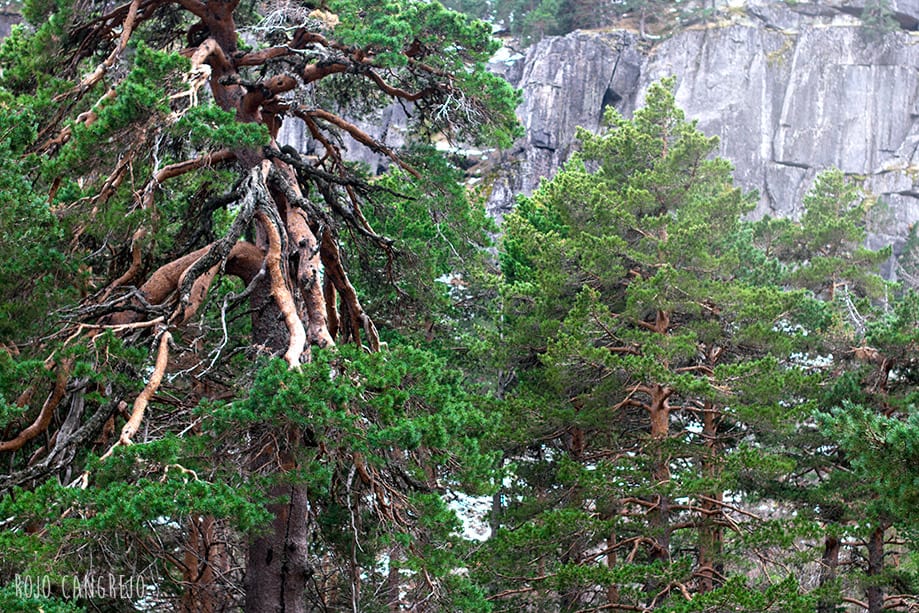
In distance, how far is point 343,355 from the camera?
5.46m

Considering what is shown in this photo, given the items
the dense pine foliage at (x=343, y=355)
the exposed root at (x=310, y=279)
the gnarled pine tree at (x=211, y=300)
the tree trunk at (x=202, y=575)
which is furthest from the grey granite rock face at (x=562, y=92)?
the exposed root at (x=310, y=279)

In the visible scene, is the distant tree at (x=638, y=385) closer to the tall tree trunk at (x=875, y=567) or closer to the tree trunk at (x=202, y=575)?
the tall tree trunk at (x=875, y=567)

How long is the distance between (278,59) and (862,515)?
8.96m

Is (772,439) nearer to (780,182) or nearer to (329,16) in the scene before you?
(329,16)

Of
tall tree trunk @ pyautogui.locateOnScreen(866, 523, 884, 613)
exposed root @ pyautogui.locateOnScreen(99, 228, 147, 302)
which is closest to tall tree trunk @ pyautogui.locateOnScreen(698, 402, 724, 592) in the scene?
tall tree trunk @ pyautogui.locateOnScreen(866, 523, 884, 613)

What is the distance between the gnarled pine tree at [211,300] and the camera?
5023mm

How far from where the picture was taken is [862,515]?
11.3 metres

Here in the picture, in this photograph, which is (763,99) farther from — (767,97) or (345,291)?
(345,291)

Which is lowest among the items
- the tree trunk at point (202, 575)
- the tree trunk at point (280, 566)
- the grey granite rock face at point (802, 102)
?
the tree trunk at point (280, 566)

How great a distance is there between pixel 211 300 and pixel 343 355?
1.73 metres

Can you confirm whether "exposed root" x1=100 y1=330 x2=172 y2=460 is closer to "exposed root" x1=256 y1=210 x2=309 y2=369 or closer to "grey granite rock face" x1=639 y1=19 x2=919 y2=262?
"exposed root" x1=256 y1=210 x2=309 y2=369

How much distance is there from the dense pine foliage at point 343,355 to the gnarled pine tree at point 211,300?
26 millimetres

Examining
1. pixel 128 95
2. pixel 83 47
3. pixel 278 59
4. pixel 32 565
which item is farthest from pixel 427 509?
pixel 83 47

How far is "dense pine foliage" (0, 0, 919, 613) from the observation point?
5.28 meters
